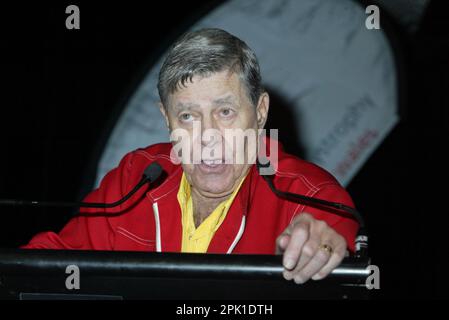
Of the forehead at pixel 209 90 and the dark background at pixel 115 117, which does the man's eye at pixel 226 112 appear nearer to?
Result: the forehead at pixel 209 90

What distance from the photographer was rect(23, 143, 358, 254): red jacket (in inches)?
51.6

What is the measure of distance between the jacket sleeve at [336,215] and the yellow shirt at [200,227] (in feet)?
0.56

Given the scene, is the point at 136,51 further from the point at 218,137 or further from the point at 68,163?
the point at 218,137

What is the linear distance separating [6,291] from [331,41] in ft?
5.26

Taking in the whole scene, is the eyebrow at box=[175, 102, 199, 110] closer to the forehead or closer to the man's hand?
the forehead

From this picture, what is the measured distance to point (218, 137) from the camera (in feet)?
4.03

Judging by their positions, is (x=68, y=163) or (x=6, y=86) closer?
(x=6, y=86)

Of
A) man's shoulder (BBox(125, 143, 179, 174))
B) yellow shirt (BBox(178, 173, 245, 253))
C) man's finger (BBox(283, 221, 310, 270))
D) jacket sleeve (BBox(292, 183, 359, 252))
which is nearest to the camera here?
man's finger (BBox(283, 221, 310, 270))

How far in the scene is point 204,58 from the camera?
4.04 feet

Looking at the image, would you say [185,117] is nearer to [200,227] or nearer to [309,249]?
[200,227]

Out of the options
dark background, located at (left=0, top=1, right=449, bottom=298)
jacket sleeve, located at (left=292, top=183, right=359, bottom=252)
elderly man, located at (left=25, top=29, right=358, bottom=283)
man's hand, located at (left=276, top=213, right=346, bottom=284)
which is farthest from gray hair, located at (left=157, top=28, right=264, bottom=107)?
dark background, located at (left=0, top=1, right=449, bottom=298)
